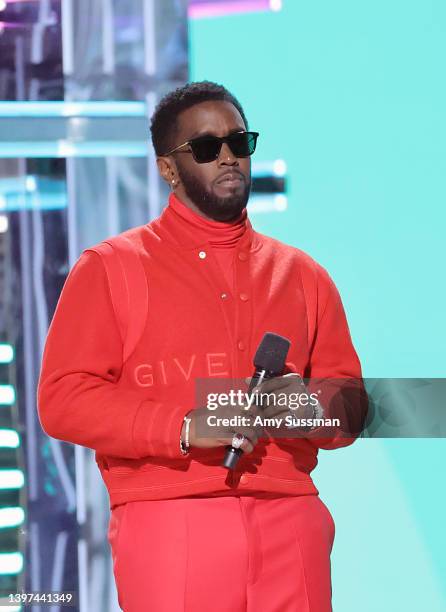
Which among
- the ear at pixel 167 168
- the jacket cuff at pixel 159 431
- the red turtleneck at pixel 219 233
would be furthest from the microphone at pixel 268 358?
the ear at pixel 167 168

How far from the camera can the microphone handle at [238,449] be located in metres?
2.18

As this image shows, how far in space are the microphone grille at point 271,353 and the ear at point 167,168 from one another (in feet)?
1.99

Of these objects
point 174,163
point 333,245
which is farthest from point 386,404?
point 174,163

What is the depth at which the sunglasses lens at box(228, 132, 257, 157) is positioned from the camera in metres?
2.56

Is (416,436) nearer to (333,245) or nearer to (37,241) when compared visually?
(333,245)

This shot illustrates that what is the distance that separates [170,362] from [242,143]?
21.3 inches

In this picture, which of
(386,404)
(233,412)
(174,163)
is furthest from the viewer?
(386,404)

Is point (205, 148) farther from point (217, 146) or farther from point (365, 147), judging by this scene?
point (365, 147)

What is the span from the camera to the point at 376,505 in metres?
3.57

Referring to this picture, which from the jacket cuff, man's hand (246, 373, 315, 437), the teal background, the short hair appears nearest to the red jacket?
the jacket cuff

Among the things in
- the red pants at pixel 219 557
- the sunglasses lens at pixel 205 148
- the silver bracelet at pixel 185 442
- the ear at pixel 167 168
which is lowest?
the red pants at pixel 219 557

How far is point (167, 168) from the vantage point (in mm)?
2729

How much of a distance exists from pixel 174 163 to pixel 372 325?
109 centimetres

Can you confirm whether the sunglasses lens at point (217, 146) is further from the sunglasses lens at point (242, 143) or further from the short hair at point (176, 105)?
the short hair at point (176, 105)
